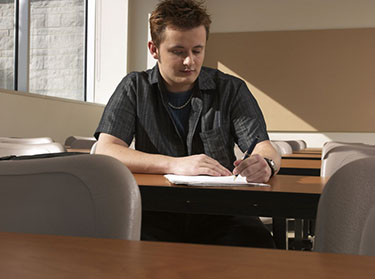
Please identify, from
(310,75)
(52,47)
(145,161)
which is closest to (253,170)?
(145,161)

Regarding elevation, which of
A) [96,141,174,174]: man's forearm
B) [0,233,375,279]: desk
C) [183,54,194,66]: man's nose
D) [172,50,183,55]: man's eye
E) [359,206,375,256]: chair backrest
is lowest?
[96,141,174,174]: man's forearm

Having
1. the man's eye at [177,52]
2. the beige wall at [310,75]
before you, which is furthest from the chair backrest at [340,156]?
the beige wall at [310,75]

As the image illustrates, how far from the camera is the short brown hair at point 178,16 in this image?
2145 mm

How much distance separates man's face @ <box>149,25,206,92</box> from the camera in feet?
7.07

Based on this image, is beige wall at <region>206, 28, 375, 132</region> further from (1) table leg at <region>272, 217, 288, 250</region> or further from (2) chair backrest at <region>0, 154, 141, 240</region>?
(2) chair backrest at <region>0, 154, 141, 240</region>

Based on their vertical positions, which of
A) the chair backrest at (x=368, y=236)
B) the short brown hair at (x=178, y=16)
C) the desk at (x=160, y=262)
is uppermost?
the short brown hair at (x=178, y=16)

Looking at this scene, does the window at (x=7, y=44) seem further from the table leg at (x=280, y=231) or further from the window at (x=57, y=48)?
the table leg at (x=280, y=231)

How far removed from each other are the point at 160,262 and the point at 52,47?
267 inches

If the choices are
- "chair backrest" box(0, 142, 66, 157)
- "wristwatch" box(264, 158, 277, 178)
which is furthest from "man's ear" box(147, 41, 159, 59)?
"wristwatch" box(264, 158, 277, 178)

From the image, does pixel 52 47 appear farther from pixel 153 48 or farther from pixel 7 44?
pixel 153 48

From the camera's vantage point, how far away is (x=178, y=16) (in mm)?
2150

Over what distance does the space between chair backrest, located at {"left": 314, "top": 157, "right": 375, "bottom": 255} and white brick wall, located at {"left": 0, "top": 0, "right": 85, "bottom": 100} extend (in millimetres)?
5312

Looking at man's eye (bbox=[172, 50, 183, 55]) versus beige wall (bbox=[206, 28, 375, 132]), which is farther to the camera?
beige wall (bbox=[206, 28, 375, 132])

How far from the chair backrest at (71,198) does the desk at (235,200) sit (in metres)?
0.55
